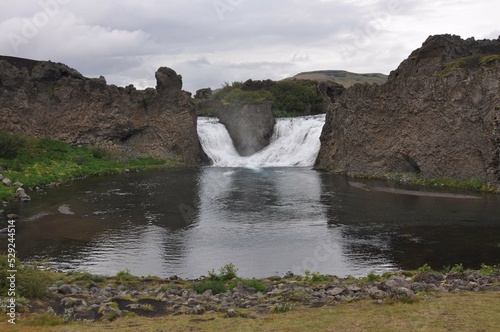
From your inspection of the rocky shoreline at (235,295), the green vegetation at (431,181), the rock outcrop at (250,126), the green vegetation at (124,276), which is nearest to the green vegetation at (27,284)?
the rocky shoreline at (235,295)

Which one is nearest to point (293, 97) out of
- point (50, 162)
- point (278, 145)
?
point (278, 145)

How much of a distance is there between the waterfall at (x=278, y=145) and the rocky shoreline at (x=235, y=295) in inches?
2219

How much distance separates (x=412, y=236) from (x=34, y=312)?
876 inches

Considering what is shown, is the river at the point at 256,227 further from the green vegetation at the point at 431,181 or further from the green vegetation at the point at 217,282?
the green vegetation at the point at 431,181

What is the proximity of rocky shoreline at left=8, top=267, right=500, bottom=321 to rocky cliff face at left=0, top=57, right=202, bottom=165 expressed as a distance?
5767 centimetres

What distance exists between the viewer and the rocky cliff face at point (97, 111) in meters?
70.9

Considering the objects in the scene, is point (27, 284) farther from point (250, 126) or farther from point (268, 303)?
point (250, 126)

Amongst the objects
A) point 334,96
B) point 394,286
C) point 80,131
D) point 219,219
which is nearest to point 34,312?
point 394,286

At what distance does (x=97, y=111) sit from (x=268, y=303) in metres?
65.8

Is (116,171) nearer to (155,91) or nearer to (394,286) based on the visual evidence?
(155,91)

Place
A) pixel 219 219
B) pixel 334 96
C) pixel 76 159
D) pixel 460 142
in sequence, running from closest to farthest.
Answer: pixel 219 219, pixel 460 142, pixel 76 159, pixel 334 96

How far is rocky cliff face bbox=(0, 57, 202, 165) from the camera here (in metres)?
70.9

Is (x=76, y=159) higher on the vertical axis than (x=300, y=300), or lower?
higher

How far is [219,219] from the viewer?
36344 millimetres
